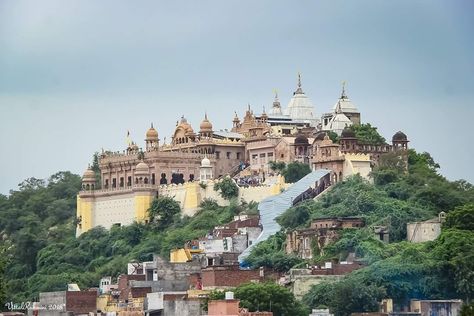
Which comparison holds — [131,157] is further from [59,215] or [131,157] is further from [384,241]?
[384,241]

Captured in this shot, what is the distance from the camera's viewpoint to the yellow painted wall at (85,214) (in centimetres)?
9938

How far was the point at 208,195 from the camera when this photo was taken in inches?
3730

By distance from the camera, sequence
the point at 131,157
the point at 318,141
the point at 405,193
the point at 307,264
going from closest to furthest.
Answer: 1. the point at 307,264
2. the point at 405,193
3. the point at 318,141
4. the point at 131,157

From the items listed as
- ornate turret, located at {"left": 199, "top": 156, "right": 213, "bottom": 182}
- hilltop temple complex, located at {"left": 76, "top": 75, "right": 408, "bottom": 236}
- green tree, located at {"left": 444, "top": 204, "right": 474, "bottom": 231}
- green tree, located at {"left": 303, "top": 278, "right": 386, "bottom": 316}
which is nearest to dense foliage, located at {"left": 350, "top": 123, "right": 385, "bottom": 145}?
hilltop temple complex, located at {"left": 76, "top": 75, "right": 408, "bottom": 236}

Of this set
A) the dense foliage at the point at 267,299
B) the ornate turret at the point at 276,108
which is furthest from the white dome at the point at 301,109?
the dense foliage at the point at 267,299

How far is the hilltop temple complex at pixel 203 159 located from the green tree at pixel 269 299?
72.3 ft

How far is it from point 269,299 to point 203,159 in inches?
1186

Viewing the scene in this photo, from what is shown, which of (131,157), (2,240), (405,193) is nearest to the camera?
(405,193)

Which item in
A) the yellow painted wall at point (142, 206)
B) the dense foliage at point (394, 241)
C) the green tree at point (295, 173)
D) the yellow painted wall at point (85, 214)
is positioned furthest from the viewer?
the yellow painted wall at point (85, 214)

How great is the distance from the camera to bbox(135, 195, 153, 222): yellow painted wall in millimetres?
96250

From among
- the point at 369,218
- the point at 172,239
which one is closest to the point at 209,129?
the point at 172,239

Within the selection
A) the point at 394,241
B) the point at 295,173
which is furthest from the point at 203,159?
the point at 394,241

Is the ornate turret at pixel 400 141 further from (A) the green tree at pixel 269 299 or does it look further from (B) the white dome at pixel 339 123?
(A) the green tree at pixel 269 299

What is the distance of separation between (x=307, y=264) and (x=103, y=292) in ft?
26.3
